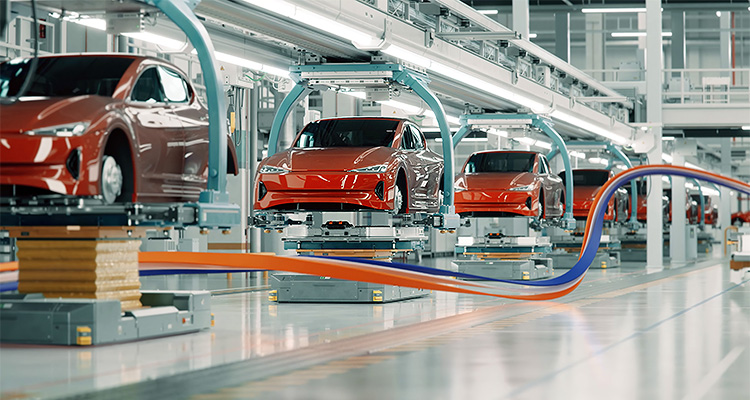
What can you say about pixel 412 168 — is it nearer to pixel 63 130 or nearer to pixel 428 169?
pixel 428 169

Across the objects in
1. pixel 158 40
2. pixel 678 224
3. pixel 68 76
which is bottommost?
pixel 678 224

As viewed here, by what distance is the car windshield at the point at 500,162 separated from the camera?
65.0 feet

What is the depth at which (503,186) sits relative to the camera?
18.8 m

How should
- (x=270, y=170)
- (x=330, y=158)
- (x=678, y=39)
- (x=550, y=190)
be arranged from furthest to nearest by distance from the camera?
1. (x=678, y=39)
2. (x=550, y=190)
3. (x=270, y=170)
4. (x=330, y=158)

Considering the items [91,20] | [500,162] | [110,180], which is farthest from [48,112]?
[500,162]

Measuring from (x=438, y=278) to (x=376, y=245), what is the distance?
7.85 feet

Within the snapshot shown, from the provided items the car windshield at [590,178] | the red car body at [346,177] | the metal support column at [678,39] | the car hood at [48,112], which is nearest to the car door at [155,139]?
the car hood at [48,112]

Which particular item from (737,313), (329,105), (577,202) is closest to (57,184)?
A: (737,313)

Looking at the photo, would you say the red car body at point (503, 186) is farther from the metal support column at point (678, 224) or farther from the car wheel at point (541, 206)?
the metal support column at point (678, 224)

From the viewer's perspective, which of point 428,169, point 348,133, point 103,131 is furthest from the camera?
point 428,169

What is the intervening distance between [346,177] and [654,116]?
1576 cm

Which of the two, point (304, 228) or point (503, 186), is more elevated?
point (503, 186)

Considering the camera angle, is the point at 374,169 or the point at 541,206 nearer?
the point at 374,169

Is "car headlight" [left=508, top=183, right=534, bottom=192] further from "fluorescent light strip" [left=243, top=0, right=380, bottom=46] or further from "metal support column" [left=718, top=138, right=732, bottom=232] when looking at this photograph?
"metal support column" [left=718, top=138, right=732, bottom=232]
